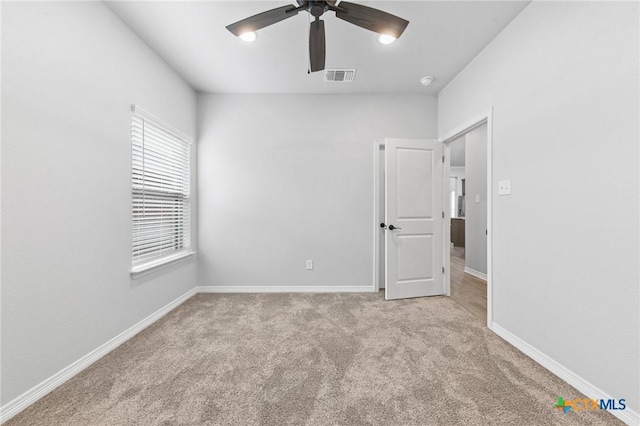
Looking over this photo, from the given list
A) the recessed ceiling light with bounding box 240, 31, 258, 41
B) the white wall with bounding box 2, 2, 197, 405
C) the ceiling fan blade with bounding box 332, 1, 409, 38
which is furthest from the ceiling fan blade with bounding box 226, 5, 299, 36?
the white wall with bounding box 2, 2, 197, 405

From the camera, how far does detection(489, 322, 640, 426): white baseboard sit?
1.29 meters

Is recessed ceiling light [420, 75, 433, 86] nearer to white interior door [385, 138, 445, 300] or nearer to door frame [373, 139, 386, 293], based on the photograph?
white interior door [385, 138, 445, 300]

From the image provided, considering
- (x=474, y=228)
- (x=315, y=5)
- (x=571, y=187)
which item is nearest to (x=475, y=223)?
(x=474, y=228)

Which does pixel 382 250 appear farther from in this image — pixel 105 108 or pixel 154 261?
pixel 105 108

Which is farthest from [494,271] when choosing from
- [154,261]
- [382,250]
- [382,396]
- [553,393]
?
[154,261]

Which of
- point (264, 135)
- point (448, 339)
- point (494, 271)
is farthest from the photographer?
point (264, 135)

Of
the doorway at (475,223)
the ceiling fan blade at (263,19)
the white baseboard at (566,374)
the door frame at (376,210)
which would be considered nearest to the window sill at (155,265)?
the ceiling fan blade at (263,19)

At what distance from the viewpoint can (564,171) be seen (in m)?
1.63

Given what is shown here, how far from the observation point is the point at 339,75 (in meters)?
2.82

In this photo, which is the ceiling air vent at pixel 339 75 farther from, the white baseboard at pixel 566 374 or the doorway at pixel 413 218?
the white baseboard at pixel 566 374

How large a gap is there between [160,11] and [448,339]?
362cm

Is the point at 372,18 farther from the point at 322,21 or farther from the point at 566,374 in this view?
the point at 566,374

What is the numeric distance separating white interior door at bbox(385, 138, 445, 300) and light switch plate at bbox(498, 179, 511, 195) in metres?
0.98

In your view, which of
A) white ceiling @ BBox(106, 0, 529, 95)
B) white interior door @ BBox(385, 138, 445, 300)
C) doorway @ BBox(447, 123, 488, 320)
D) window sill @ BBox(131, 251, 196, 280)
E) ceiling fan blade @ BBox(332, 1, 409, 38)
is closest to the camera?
ceiling fan blade @ BBox(332, 1, 409, 38)
